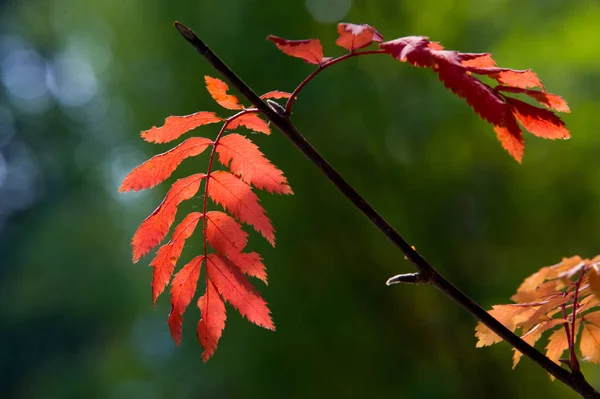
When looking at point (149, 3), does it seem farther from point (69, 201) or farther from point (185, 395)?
point (185, 395)

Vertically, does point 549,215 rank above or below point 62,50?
below

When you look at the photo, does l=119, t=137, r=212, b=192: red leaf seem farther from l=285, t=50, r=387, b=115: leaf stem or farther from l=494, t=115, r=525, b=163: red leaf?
l=494, t=115, r=525, b=163: red leaf

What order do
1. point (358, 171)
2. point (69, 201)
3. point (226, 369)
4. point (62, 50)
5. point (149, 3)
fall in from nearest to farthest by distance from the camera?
point (226, 369) → point (358, 171) → point (149, 3) → point (69, 201) → point (62, 50)

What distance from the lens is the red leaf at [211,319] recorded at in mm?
375

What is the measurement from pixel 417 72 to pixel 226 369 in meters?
1.57

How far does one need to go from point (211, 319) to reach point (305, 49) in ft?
0.65

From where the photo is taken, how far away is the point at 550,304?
363 mm

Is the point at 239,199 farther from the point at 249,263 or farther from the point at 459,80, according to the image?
the point at 459,80

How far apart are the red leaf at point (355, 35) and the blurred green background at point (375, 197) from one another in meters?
1.88

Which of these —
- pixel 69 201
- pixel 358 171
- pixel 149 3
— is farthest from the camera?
pixel 69 201

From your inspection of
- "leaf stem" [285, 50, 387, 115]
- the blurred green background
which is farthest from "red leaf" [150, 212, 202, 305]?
the blurred green background

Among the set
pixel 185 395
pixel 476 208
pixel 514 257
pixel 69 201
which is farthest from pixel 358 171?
pixel 69 201

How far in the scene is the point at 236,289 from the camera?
1.28 ft

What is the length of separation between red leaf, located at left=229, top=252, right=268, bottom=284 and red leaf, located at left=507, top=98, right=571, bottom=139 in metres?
0.20
